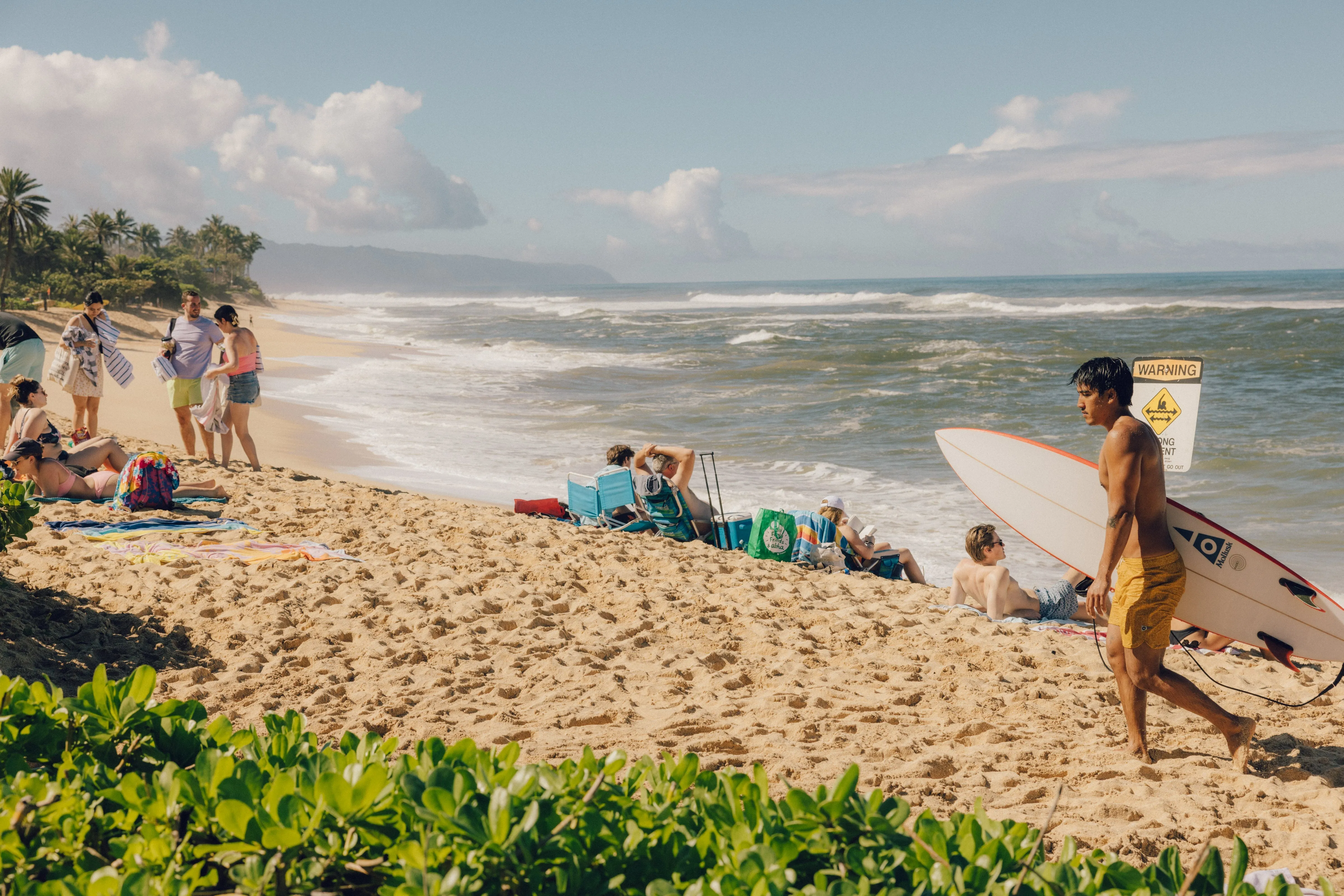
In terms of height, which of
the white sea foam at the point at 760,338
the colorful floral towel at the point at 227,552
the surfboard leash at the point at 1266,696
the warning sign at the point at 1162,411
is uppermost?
the white sea foam at the point at 760,338

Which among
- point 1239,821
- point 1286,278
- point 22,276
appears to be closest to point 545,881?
point 1239,821

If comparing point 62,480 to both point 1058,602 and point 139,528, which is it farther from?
point 1058,602

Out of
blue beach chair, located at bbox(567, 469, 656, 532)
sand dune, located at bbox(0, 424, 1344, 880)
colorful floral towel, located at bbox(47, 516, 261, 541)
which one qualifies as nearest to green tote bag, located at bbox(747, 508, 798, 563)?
sand dune, located at bbox(0, 424, 1344, 880)

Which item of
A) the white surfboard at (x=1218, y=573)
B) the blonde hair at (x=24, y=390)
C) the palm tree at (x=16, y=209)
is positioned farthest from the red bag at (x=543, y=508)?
the palm tree at (x=16, y=209)

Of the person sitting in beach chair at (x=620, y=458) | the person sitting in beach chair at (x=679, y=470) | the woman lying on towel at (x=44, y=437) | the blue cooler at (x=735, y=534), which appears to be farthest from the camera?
the person sitting in beach chair at (x=620, y=458)

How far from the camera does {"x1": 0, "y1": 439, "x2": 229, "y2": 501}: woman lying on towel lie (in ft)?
20.7

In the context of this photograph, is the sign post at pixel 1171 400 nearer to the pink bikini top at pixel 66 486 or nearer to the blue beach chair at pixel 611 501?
the blue beach chair at pixel 611 501

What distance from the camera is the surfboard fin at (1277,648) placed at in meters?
3.81

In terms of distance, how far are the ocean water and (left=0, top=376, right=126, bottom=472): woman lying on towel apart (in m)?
2.90

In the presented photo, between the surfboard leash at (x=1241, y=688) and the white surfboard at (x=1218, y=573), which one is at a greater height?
the white surfboard at (x=1218, y=573)

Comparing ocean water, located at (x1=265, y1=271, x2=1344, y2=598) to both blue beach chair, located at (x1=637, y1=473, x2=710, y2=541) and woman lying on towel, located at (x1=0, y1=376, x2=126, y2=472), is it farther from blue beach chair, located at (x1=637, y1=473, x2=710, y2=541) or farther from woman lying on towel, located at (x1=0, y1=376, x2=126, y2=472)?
woman lying on towel, located at (x1=0, y1=376, x2=126, y2=472)

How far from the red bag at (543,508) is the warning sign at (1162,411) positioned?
4.56 metres

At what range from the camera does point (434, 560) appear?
18.5 ft

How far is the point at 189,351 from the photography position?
26.6 feet
